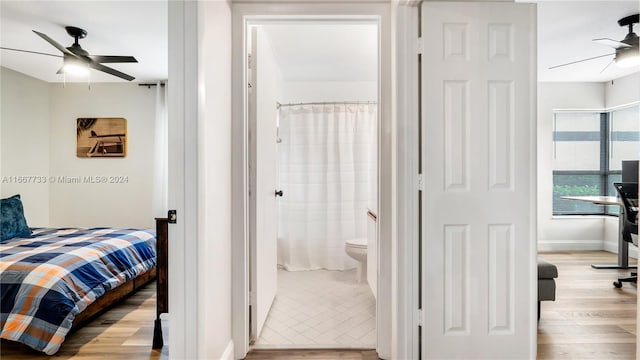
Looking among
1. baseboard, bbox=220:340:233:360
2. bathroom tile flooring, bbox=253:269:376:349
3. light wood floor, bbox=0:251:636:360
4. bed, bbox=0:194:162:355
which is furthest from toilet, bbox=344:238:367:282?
bed, bbox=0:194:162:355

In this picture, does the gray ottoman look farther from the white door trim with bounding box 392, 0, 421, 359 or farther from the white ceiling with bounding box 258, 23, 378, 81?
the white ceiling with bounding box 258, 23, 378, 81

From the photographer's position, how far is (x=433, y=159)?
5.95 feet

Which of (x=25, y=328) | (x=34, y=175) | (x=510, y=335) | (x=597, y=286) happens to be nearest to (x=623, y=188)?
(x=597, y=286)

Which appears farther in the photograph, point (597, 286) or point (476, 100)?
point (597, 286)

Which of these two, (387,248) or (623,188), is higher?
(623,188)

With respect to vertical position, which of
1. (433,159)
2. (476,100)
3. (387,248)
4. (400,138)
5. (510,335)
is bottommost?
(510,335)

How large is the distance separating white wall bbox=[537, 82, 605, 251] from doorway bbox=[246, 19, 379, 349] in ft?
8.15

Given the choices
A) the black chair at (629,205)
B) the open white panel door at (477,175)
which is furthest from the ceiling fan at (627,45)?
the open white panel door at (477,175)

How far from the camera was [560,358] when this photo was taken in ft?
6.59

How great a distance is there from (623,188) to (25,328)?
4.91 meters

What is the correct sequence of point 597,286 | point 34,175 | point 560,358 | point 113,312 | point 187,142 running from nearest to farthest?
point 187,142 < point 560,358 < point 113,312 < point 597,286 < point 34,175

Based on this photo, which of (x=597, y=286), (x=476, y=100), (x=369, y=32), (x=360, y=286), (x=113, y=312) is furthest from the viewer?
(x=360, y=286)

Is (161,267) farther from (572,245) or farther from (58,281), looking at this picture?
(572,245)

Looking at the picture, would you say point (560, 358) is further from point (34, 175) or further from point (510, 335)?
point (34, 175)
